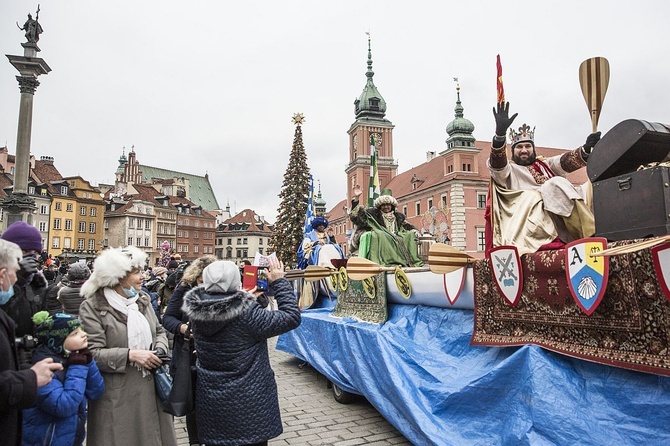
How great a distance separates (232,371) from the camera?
272 centimetres

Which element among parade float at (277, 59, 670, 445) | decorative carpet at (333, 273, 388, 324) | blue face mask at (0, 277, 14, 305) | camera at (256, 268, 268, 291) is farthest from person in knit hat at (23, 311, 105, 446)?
decorative carpet at (333, 273, 388, 324)

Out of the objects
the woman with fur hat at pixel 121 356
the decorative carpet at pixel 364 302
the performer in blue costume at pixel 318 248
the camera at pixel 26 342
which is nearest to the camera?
the camera at pixel 26 342

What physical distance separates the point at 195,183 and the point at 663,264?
99.2 meters

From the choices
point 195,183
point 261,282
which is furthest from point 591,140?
point 195,183

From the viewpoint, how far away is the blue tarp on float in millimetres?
2273

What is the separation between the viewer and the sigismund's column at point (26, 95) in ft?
47.2

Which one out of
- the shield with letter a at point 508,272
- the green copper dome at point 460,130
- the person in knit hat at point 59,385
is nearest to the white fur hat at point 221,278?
the person in knit hat at point 59,385

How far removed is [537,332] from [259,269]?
2055 mm

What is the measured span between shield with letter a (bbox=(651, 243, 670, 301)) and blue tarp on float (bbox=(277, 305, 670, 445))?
0.51 metres

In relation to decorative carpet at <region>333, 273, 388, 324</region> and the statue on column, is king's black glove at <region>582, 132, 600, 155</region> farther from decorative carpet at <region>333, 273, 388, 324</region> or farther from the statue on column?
A: the statue on column

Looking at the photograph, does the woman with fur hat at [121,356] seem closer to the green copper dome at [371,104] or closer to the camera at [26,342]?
the camera at [26,342]

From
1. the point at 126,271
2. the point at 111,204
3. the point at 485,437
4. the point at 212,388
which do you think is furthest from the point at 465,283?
the point at 111,204

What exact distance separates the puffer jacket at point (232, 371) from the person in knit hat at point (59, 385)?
0.63 meters

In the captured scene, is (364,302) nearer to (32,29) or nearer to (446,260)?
(446,260)
